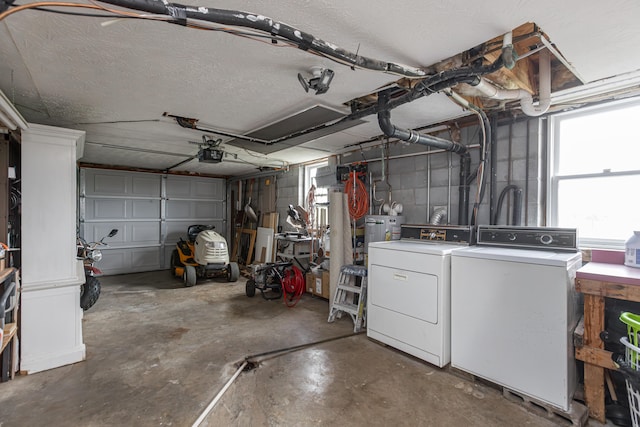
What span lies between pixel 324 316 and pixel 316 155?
8.86ft

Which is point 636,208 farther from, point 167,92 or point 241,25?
point 167,92

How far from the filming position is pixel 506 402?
2.11m

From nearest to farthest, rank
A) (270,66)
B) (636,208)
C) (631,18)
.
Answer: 1. (631,18)
2. (270,66)
3. (636,208)

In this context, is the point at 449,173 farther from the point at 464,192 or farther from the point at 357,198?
the point at 357,198

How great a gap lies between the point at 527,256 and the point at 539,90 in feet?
4.16

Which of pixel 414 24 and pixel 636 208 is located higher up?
pixel 414 24

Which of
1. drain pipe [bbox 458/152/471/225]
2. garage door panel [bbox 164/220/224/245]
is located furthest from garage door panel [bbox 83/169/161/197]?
drain pipe [bbox 458/152/471/225]

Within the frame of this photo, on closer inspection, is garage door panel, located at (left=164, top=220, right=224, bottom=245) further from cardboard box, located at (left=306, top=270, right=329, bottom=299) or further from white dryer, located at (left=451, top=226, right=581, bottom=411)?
white dryer, located at (left=451, top=226, right=581, bottom=411)

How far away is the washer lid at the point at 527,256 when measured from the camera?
1.99 metres

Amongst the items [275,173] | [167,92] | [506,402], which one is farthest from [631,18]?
[275,173]

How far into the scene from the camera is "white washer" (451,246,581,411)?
6.39ft

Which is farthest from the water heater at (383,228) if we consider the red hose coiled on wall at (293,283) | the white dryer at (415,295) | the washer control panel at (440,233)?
the red hose coiled on wall at (293,283)

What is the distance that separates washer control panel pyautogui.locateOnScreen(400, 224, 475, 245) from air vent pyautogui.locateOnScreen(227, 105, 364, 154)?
4.40ft

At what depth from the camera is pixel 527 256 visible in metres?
2.12
